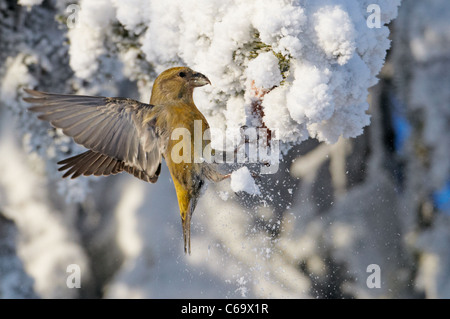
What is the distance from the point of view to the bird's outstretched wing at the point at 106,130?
763mm

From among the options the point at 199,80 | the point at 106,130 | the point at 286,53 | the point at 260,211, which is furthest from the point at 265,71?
the point at 260,211

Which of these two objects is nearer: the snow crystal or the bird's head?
the snow crystal

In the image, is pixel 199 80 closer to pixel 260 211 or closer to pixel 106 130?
pixel 106 130

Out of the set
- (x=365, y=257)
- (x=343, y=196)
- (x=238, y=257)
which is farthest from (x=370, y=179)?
(x=238, y=257)

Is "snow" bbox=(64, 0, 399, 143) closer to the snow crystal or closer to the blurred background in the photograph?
the snow crystal

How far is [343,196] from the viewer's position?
1.70 metres

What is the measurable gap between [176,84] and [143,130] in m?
0.10

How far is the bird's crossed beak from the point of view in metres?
0.82

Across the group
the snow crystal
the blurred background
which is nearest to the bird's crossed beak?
the snow crystal

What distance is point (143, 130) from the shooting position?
837 millimetres

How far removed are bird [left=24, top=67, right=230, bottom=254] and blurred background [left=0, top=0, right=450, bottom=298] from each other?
1.14 feet

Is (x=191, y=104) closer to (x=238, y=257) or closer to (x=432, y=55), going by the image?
(x=238, y=257)

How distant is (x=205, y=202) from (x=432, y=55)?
103cm
